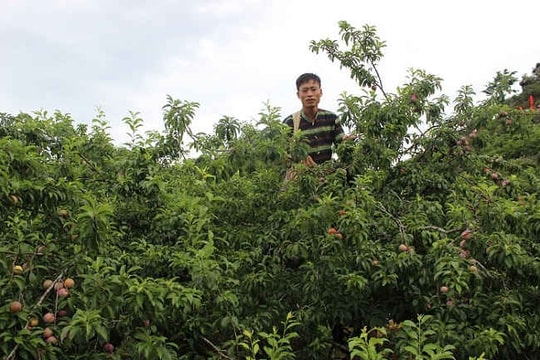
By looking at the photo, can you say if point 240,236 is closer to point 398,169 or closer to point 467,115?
point 398,169

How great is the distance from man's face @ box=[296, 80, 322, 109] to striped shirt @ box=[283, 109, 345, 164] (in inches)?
4.2

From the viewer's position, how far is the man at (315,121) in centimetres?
511

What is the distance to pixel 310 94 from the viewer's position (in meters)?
5.18

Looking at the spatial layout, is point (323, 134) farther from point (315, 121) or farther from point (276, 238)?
point (276, 238)

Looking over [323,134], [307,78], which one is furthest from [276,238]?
[307,78]

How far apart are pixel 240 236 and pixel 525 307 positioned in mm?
1922

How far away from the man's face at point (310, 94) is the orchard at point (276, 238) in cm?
31

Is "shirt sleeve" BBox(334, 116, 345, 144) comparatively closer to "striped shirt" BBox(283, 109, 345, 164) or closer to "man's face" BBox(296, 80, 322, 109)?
"striped shirt" BBox(283, 109, 345, 164)

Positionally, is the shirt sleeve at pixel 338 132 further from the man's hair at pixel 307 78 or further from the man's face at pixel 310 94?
the man's hair at pixel 307 78

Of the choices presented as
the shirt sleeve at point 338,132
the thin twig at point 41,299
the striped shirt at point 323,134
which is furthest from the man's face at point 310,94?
the thin twig at point 41,299

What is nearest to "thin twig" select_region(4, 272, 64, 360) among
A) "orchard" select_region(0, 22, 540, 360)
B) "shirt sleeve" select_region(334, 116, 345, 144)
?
"orchard" select_region(0, 22, 540, 360)

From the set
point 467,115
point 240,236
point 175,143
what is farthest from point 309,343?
point 467,115

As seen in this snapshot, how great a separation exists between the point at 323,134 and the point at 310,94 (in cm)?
36

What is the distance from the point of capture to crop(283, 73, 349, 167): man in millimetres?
5109
